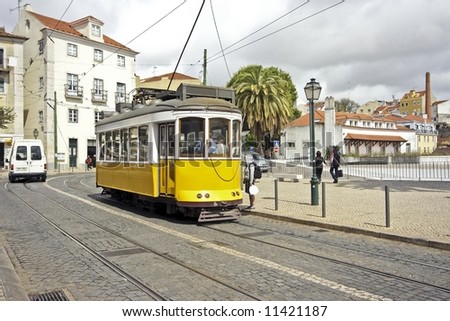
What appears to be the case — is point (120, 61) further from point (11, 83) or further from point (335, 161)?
point (335, 161)

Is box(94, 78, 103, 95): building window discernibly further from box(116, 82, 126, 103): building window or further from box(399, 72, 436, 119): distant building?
box(399, 72, 436, 119): distant building

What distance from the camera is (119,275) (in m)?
6.16

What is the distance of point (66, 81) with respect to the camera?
45.0 meters

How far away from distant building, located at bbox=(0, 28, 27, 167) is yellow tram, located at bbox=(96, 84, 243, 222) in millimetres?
35953

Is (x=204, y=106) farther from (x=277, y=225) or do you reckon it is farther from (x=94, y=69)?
(x=94, y=69)

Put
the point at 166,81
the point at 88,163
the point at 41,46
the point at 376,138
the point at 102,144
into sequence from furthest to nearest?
the point at 166,81
the point at 376,138
the point at 41,46
the point at 88,163
the point at 102,144

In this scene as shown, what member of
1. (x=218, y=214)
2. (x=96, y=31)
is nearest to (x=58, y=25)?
(x=96, y=31)

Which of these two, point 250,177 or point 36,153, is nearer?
point 250,177

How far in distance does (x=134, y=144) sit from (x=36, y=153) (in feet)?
51.1

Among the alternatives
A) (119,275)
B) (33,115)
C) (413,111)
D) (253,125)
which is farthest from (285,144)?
(413,111)

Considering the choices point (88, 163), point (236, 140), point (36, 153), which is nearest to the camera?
point (236, 140)

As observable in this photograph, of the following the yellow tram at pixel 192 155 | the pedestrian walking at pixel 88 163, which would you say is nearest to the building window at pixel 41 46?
the pedestrian walking at pixel 88 163

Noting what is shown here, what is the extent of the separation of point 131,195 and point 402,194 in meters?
9.65

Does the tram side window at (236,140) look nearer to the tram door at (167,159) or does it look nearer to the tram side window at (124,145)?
the tram door at (167,159)
